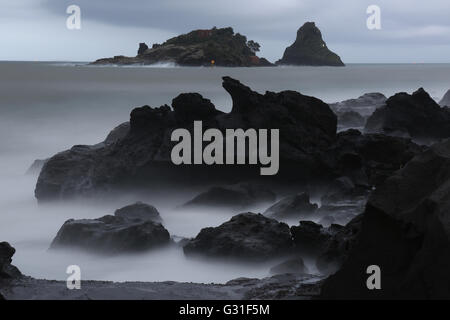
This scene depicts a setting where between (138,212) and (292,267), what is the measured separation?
4692 mm

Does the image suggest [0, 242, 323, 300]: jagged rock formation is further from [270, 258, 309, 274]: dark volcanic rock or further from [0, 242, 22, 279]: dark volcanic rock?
[270, 258, 309, 274]: dark volcanic rock

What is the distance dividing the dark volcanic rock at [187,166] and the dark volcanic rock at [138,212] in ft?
8.53

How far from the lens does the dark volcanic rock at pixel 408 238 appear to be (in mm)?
5254

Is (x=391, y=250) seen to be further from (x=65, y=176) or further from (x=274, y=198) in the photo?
(x=65, y=176)

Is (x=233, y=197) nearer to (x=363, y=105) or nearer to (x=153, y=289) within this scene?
(x=153, y=289)

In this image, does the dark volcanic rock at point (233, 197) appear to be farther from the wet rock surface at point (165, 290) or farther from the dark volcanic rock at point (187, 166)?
the wet rock surface at point (165, 290)

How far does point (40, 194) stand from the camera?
1602 centimetres

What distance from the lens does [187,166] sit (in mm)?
15336

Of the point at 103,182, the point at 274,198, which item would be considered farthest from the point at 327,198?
the point at 103,182

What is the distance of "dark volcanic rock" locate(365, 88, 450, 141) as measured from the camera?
22438 mm

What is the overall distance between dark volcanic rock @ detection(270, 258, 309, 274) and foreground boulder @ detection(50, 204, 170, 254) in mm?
2399

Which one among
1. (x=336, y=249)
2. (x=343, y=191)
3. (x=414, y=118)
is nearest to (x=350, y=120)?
→ (x=414, y=118)

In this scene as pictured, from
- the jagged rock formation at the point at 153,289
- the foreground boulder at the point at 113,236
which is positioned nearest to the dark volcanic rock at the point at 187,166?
the foreground boulder at the point at 113,236

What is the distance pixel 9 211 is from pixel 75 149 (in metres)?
2.40
